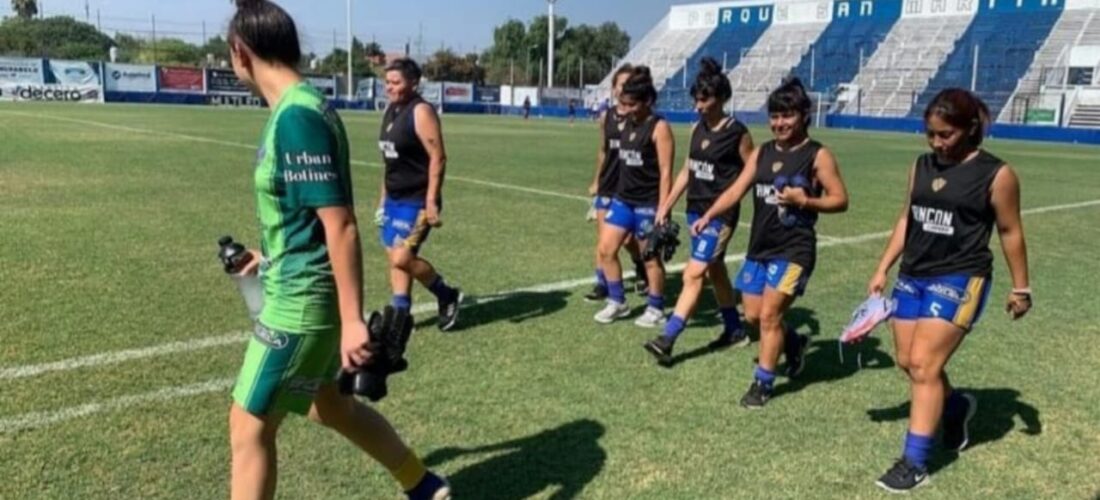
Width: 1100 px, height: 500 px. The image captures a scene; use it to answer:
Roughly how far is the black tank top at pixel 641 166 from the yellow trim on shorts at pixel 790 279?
1764 millimetres

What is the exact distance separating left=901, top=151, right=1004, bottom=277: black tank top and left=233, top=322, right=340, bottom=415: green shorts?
8.90 ft

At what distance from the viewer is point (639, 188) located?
661 centimetres

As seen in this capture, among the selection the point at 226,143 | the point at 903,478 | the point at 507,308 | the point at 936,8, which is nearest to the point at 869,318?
the point at 903,478

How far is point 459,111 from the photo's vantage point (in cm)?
6562

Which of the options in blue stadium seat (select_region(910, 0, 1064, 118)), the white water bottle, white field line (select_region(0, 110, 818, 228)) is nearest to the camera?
the white water bottle

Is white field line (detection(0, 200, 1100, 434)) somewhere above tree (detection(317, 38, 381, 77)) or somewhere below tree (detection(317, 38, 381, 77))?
below

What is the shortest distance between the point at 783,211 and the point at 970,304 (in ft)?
3.99

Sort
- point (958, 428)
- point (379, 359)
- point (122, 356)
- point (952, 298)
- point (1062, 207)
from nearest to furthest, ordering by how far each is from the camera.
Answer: point (379, 359), point (952, 298), point (958, 428), point (122, 356), point (1062, 207)

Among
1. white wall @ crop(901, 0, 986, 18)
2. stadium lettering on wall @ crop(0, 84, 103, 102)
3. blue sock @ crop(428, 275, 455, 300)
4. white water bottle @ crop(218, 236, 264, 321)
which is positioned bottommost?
blue sock @ crop(428, 275, 455, 300)

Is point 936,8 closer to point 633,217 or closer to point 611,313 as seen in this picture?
point 633,217

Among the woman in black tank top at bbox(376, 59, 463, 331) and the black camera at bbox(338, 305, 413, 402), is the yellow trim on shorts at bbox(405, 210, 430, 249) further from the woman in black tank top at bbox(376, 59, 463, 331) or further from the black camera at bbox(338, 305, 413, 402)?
the black camera at bbox(338, 305, 413, 402)

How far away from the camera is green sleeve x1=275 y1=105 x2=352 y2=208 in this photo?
101 inches

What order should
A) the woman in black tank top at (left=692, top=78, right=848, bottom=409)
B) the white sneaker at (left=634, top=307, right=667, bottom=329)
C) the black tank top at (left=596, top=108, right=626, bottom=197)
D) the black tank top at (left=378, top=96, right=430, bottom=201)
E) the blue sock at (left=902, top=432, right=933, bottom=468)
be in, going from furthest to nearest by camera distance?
the black tank top at (left=596, top=108, right=626, bottom=197), the white sneaker at (left=634, top=307, right=667, bottom=329), the black tank top at (left=378, top=96, right=430, bottom=201), the woman in black tank top at (left=692, top=78, right=848, bottom=409), the blue sock at (left=902, top=432, right=933, bottom=468)

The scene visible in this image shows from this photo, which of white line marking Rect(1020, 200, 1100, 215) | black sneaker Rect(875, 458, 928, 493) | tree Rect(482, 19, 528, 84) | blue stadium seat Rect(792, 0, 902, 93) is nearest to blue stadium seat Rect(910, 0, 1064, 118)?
blue stadium seat Rect(792, 0, 902, 93)
